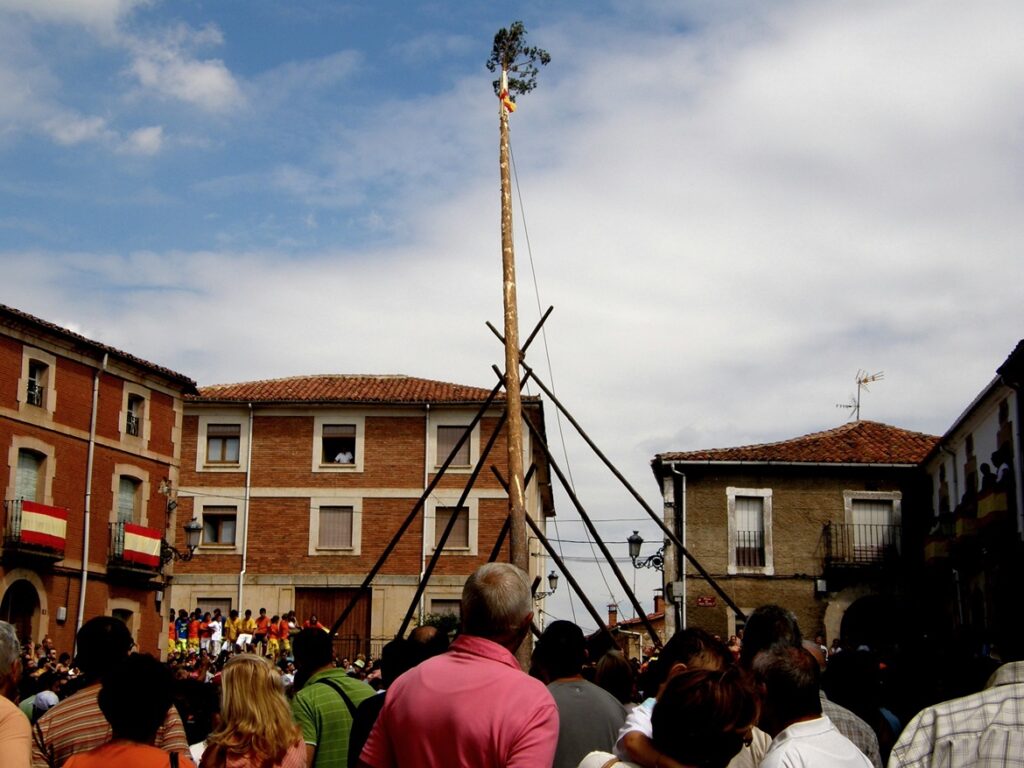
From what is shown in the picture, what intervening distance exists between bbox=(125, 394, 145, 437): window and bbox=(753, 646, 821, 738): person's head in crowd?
3265 centimetres

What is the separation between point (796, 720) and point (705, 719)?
3.23ft

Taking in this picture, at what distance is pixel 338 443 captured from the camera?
4444cm

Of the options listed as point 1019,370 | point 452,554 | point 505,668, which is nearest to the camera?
point 505,668

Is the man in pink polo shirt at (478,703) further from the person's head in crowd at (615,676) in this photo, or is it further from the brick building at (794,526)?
the brick building at (794,526)

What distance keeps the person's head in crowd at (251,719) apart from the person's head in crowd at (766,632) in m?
2.32

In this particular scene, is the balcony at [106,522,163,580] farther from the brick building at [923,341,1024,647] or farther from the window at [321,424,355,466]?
the brick building at [923,341,1024,647]

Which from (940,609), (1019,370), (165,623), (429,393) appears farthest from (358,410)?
(1019,370)

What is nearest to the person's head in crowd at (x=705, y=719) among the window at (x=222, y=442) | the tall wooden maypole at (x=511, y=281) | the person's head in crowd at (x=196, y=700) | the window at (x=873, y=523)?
the person's head in crowd at (x=196, y=700)

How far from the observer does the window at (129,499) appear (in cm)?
3519

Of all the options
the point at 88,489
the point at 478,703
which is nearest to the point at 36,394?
the point at 88,489

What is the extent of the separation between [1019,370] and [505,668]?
24263 millimetres

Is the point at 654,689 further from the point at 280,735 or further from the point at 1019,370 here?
the point at 1019,370

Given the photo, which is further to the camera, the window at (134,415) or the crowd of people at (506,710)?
the window at (134,415)

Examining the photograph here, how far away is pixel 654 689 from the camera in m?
6.40
